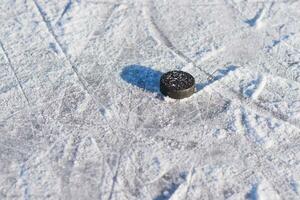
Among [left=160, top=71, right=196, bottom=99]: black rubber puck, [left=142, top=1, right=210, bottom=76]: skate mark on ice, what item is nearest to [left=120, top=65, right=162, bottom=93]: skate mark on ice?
[left=160, top=71, right=196, bottom=99]: black rubber puck

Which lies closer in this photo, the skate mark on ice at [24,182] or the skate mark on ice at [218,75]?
the skate mark on ice at [24,182]

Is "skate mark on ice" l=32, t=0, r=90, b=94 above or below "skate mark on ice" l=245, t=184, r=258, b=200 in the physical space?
above

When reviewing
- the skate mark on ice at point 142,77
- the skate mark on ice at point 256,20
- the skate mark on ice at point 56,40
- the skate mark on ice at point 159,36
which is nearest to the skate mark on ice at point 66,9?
the skate mark on ice at point 56,40

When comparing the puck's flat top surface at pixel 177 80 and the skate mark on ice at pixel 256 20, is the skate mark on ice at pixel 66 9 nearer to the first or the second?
the puck's flat top surface at pixel 177 80

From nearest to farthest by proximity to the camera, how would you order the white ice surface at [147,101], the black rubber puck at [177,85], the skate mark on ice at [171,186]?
the skate mark on ice at [171,186]
the white ice surface at [147,101]
the black rubber puck at [177,85]

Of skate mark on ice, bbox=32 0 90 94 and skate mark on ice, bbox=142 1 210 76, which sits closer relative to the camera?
skate mark on ice, bbox=32 0 90 94

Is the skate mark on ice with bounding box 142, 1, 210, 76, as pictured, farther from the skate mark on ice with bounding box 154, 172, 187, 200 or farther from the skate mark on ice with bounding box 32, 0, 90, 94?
the skate mark on ice with bounding box 154, 172, 187, 200

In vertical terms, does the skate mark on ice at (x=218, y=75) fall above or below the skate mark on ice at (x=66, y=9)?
below

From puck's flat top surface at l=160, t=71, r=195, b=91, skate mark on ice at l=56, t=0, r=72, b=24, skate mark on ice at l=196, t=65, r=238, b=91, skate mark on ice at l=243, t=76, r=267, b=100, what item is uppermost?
puck's flat top surface at l=160, t=71, r=195, b=91
